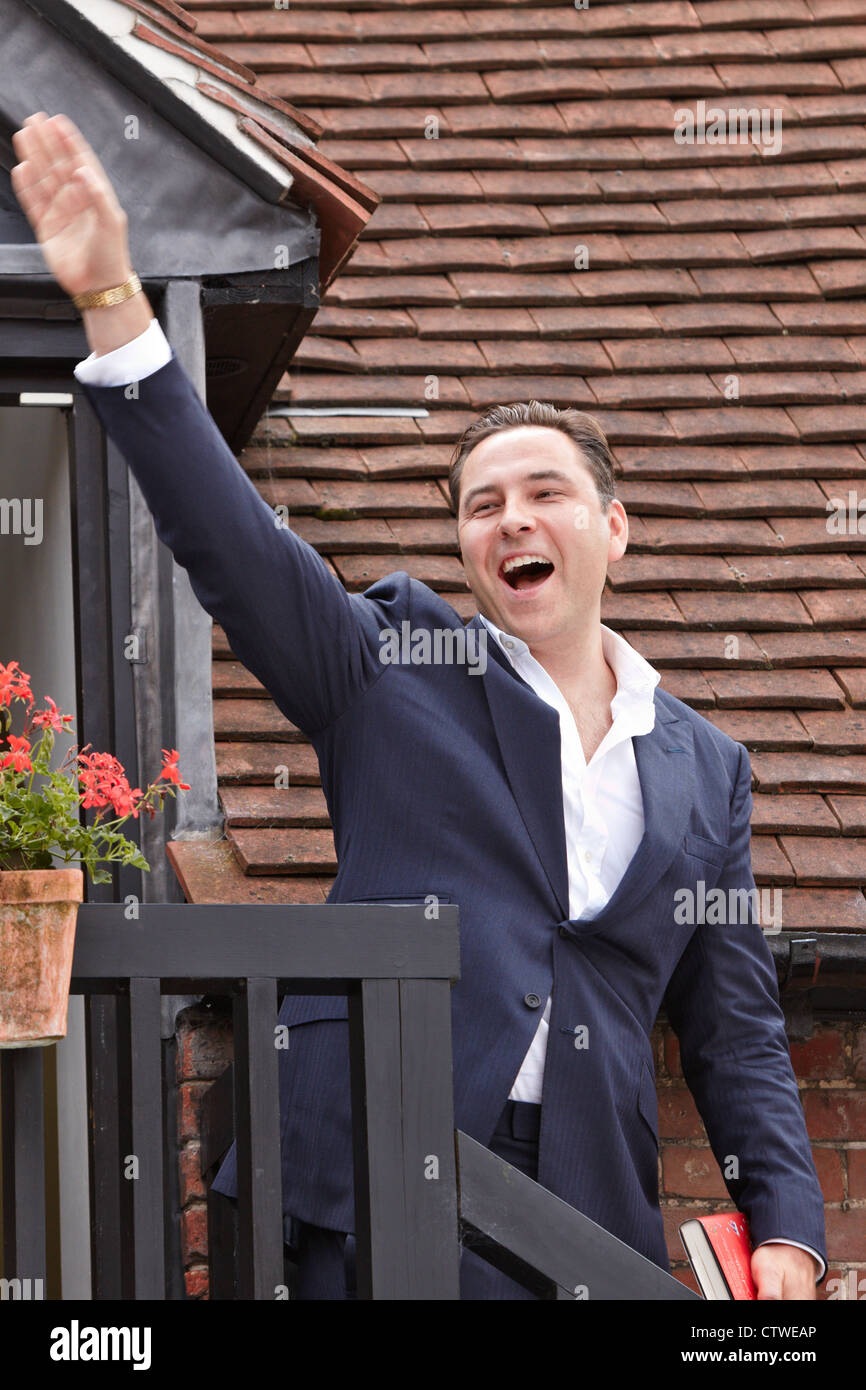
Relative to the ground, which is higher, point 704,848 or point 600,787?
point 600,787

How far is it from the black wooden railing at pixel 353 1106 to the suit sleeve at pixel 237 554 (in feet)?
1.32

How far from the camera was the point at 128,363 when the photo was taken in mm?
2363

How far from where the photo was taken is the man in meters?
2.52

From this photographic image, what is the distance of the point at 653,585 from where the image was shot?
167 inches

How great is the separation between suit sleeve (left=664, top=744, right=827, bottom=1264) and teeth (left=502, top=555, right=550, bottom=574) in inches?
21.5

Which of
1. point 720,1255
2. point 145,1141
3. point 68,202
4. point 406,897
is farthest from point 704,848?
point 68,202

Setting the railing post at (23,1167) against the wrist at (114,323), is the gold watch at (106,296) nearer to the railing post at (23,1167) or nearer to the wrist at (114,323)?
the wrist at (114,323)

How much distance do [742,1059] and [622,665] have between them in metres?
0.71

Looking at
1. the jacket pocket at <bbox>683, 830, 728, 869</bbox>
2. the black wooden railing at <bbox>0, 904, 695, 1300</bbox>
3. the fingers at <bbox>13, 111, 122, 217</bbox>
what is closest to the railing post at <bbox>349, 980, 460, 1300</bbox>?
the black wooden railing at <bbox>0, 904, 695, 1300</bbox>

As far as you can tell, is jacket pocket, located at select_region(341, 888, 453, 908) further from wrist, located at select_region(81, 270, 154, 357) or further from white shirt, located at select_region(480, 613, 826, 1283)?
wrist, located at select_region(81, 270, 154, 357)

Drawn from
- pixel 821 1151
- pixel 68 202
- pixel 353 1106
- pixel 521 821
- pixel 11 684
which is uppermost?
pixel 68 202

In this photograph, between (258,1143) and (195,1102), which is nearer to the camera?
(258,1143)

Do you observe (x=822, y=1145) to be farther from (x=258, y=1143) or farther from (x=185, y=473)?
(x=185, y=473)

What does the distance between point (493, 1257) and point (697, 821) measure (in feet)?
2.73
